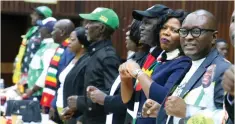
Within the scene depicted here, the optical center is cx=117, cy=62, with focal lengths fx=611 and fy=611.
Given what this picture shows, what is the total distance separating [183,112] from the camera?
2.73 metres

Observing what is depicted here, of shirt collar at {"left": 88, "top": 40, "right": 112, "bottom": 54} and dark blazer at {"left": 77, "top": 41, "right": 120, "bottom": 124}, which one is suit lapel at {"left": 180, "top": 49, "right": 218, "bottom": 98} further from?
shirt collar at {"left": 88, "top": 40, "right": 112, "bottom": 54}

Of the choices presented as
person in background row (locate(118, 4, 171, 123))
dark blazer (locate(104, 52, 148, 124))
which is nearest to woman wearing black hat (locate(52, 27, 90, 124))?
dark blazer (locate(104, 52, 148, 124))

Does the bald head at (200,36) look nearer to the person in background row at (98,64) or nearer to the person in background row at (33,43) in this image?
the person in background row at (98,64)

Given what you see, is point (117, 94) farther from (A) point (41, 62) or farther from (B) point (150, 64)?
(A) point (41, 62)

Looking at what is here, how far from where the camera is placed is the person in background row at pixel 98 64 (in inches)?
172

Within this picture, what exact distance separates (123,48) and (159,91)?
295 inches

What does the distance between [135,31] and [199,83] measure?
52.7 inches

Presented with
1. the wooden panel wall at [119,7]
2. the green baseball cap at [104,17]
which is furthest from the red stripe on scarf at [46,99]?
the wooden panel wall at [119,7]

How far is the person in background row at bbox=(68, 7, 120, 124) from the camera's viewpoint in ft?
14.3

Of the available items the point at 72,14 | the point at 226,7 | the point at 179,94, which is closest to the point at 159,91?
the point at 179,94

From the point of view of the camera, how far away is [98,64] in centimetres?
438

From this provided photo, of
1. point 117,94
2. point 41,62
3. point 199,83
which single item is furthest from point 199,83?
point 41,62

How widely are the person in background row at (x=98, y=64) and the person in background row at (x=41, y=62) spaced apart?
2.27m

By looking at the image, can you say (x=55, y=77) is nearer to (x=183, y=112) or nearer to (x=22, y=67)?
(x=22, y=67)
